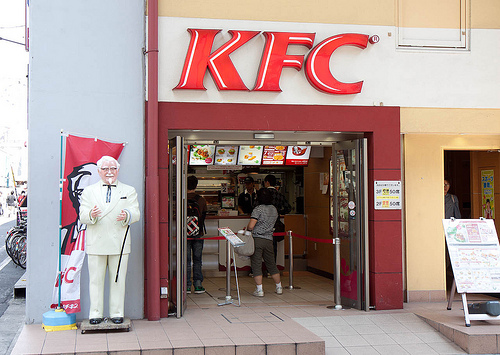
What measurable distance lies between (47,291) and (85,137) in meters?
1.86

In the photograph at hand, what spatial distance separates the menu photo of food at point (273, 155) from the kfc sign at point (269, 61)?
130 inches

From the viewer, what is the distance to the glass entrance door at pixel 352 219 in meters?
7.38

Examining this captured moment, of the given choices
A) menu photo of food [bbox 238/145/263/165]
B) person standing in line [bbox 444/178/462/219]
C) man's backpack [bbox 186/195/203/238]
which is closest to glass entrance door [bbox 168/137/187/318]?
man's backpack [bbox 186/195/203/238]

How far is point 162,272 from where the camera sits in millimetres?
6895

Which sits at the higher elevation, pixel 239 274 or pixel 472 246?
pixel 472 246

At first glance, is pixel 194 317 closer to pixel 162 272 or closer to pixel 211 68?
pixel 162 272

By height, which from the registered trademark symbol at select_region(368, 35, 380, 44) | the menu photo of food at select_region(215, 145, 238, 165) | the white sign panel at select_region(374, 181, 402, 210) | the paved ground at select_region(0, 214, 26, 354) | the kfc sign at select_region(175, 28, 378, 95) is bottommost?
the paved ground at select_region(0, 214, 26, 354)

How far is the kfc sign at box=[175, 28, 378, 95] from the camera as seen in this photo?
6902mm

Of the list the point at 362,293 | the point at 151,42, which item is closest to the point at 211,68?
the point at 151,42

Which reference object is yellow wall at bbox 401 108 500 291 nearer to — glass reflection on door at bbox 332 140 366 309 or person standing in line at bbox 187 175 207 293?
glass reflection on door at bbox 332 140 366 309

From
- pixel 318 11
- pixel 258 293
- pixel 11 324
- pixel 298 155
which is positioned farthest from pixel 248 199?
pixel 11 324

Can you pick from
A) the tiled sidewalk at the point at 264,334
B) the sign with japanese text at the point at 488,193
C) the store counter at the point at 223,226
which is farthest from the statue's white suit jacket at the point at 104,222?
the sign with japanese text at the point at 488,193

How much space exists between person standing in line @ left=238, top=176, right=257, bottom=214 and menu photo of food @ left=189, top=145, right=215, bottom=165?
58.3 inches

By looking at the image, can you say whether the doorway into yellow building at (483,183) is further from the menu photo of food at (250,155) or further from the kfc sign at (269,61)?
the menu photo of food at (250,155)
